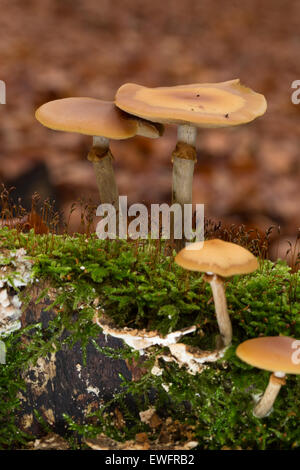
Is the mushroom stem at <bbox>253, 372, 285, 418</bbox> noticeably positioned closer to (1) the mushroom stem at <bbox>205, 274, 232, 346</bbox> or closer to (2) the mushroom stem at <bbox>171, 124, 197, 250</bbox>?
(1) the mushroom stem at <bbox>205, 274, 232, 346</bbox>

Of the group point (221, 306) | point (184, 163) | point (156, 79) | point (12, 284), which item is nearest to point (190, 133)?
point (184, 163)

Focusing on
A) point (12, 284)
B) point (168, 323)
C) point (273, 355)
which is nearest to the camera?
point (273, 355)

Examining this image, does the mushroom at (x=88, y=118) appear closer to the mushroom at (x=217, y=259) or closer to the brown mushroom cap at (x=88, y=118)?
the brown mushroom cap at (x=88, y=118)

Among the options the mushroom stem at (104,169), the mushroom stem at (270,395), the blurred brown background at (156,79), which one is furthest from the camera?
the blurred brown background at (156,79)

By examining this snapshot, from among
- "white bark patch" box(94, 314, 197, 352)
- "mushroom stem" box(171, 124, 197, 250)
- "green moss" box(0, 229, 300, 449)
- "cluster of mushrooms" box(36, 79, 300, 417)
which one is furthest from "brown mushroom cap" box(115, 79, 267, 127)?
"white bark patch" box(94, 314, 197, 352)

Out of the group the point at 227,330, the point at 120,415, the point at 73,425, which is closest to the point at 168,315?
the point at 227,330

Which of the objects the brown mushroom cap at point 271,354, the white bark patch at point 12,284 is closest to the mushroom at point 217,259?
the brown mushroom cap at point 271,354

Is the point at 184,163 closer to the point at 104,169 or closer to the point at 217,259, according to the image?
the point at 104,169
